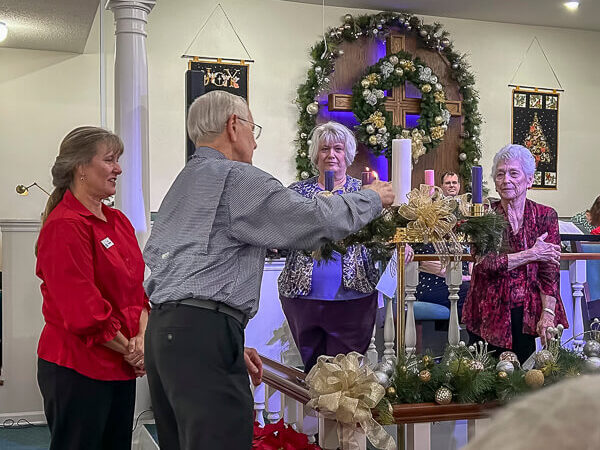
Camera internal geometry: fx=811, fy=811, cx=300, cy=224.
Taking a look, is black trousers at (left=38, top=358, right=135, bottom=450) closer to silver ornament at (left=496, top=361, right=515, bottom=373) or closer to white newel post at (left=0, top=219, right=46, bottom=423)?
silver ornament at (left=496, top=361, right=515, bottom=373)

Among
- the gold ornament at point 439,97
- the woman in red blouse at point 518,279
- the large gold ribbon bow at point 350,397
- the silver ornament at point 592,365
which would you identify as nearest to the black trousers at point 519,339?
the woman in red blouse at point 518,279

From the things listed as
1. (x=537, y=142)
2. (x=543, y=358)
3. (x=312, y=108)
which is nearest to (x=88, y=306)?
(x=543, y=358)

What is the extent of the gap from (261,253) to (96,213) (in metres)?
0.68

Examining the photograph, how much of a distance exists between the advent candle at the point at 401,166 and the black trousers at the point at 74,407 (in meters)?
0.99

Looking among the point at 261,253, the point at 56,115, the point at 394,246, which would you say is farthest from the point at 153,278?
the point at 56,115

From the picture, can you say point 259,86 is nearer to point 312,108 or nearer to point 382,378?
point 312,108

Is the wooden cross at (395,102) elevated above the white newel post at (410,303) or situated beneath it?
elevated above

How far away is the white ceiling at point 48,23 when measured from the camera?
509 centimetres

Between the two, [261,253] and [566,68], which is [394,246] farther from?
[566,68]

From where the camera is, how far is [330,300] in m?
3.04

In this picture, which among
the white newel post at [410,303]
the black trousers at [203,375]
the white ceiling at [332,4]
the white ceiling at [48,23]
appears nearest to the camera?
the black trousers at [203,375]

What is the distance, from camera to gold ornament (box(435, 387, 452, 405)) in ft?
7.89

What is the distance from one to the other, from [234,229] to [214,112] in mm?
321

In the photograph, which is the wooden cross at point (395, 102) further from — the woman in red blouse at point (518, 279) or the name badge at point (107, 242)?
the name badge at point (107, 242)
